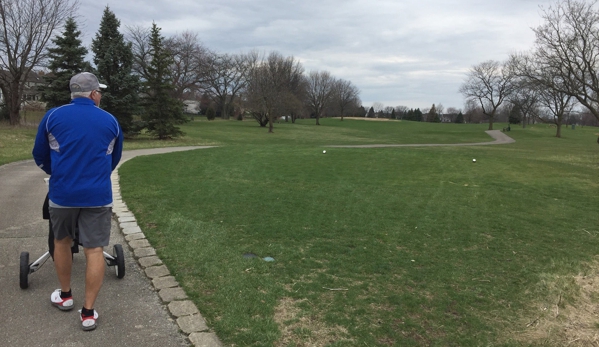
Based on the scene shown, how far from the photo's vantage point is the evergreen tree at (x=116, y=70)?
21250 millimetres

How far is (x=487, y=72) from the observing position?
187ft

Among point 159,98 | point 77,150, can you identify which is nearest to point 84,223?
point 77,150

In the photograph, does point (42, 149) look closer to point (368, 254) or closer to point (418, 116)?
point (368, 254)

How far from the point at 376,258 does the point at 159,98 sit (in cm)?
2091

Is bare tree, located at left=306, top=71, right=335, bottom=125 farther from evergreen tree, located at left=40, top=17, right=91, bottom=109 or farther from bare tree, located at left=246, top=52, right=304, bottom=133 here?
evergreen tree, located at left=40, top=17, right=91, bottom=109

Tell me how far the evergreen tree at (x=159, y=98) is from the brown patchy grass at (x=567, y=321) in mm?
22056

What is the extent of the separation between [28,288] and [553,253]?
5.83m

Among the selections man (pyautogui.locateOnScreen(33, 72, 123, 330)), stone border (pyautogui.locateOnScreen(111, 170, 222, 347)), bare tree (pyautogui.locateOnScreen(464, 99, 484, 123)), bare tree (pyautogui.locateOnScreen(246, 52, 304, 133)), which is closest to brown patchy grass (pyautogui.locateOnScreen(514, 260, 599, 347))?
stone border (pyautogui.locateOnScreen(111, 170, 222, 347))

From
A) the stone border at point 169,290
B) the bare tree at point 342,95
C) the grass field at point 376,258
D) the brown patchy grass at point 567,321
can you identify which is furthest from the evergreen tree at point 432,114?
the stone border at point 169,290

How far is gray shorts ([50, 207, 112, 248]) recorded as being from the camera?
9.25 feet

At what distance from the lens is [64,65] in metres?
21.5

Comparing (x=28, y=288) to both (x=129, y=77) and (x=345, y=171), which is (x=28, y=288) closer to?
(x=345, y=171)

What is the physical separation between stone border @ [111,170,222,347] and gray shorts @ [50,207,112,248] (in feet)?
2.55

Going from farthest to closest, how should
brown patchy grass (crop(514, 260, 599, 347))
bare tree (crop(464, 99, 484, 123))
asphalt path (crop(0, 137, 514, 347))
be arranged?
1. bare tree (crop(464, 99, 484, 123))
2. brown patchy grass (crop(514, 260, 599, 347))
3. asphalt path (crop(0, 137, 514, 347))
